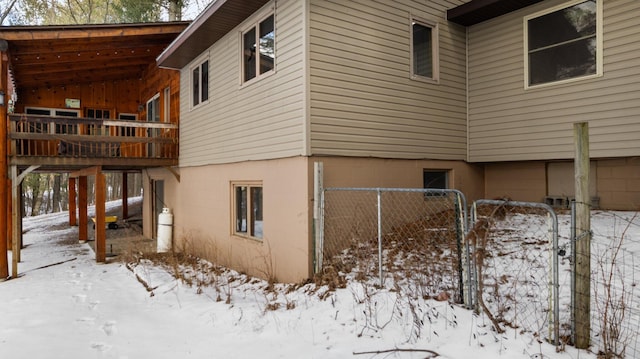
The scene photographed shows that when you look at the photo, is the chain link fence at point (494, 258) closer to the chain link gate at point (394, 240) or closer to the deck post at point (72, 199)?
the chain link gate at point (394, 240)

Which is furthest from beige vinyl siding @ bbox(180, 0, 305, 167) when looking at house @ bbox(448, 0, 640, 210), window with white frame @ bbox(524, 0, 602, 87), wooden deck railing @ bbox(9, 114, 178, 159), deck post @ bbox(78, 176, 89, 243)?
deck post @ bbox(78, 176, 89, 243)

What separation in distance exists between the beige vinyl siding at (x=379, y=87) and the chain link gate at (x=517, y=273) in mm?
2311

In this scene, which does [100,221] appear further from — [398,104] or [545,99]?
[545,99]

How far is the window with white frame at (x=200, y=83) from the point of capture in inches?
395

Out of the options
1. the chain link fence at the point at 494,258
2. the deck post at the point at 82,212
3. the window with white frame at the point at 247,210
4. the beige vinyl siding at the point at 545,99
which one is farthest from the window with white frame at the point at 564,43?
the deck post at the point at 82,212

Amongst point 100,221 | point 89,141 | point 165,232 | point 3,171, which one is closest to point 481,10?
point 89,141

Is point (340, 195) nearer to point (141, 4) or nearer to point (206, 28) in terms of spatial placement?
point (206, 28)

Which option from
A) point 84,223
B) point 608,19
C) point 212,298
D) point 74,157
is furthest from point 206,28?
point 84,223

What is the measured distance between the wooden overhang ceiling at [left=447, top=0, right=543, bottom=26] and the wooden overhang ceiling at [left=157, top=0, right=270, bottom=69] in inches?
155

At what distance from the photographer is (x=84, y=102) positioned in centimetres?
1439

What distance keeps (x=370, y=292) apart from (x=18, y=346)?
3829 millimetres

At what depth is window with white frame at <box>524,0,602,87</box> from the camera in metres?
7.07

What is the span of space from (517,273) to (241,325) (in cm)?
339

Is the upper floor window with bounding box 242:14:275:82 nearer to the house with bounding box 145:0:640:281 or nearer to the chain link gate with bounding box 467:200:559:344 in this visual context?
the house with bounding box 145:0:640:281
